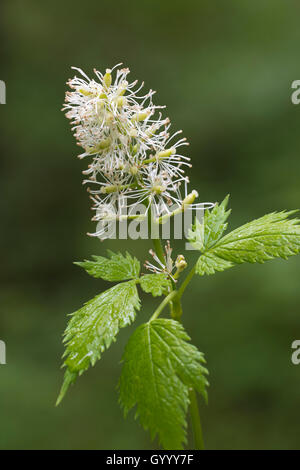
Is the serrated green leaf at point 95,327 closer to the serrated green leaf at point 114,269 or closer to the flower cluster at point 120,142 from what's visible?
the serrated green leaf at point 114,269

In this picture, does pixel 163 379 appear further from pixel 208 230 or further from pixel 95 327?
pixel 208 230

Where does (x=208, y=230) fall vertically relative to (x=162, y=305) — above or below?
above

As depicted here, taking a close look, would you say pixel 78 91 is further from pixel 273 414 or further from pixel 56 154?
pixel 56 154

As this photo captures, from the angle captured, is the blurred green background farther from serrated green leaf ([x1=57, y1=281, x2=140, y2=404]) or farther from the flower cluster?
serrated green leaf ([x1=57, y1=281, x2=140, y2=404])

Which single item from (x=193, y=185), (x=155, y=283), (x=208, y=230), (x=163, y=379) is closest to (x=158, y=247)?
(x=155, y=283)

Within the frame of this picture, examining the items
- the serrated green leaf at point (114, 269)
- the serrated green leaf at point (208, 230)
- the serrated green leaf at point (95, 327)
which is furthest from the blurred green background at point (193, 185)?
the serrated green leaf at point (95, 327)

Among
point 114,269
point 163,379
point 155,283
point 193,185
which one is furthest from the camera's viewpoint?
point 193,185
